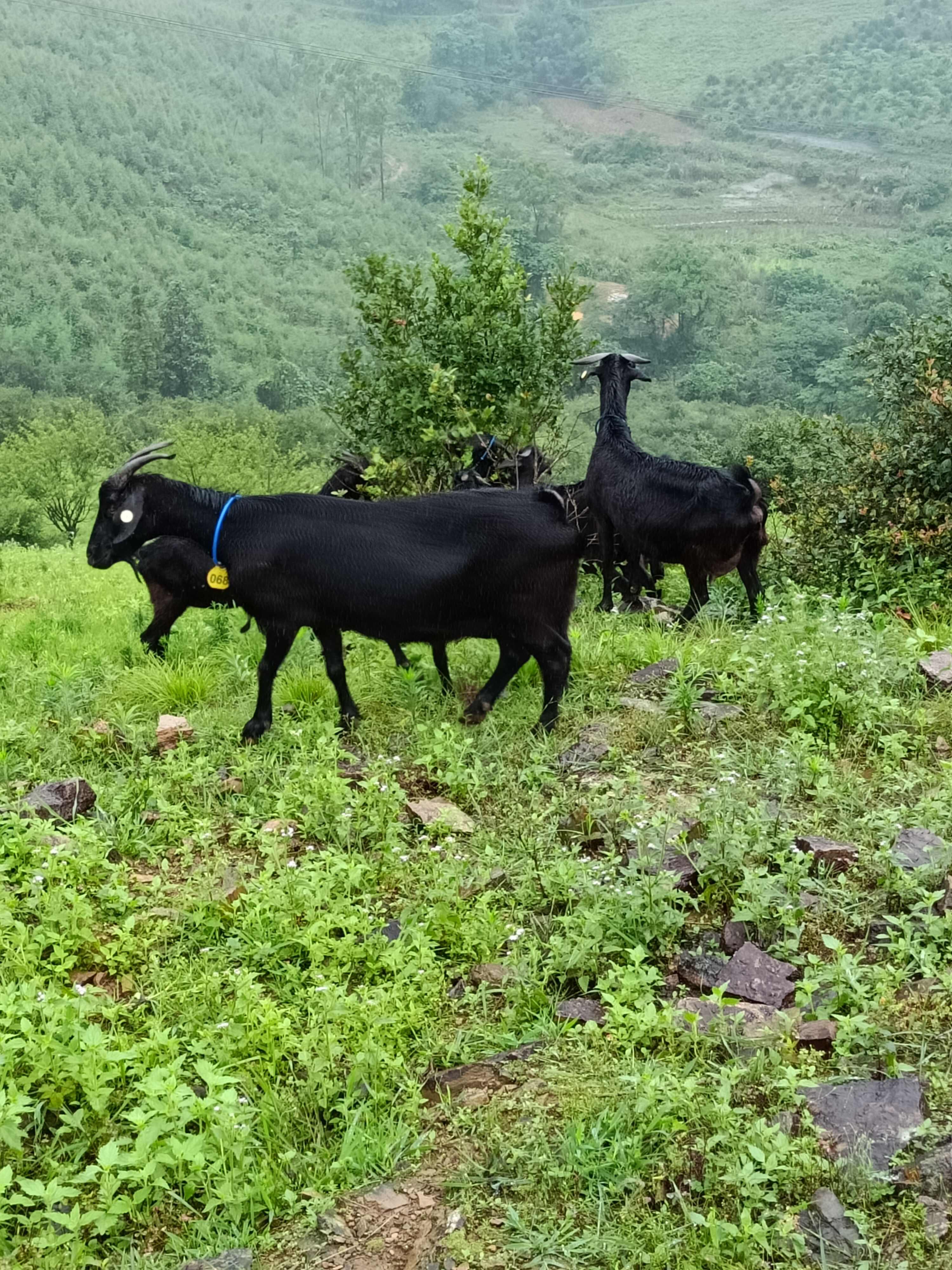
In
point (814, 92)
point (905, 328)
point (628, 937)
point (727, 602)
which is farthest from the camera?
point (814, 92)

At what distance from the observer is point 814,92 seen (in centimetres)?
13738

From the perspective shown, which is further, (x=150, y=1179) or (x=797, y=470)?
(x=797, y=470)

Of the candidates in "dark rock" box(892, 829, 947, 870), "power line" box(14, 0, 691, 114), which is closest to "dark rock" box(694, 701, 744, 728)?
"dark rock" box(892, 829, 947, 870)

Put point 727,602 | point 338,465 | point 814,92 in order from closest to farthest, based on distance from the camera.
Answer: point 727,602, point 338,465, point 814,92

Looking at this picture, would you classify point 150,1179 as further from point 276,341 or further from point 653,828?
point 276,341

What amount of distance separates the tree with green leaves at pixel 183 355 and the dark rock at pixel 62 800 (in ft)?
290

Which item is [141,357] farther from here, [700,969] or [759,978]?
[759,978]

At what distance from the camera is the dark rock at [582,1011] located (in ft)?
12.8

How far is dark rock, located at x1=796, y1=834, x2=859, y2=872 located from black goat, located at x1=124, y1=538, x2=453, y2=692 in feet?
12.9

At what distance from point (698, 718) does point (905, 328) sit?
6023mm

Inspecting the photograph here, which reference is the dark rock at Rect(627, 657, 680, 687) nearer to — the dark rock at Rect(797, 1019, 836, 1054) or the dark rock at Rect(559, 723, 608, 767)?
the dark rock at Rect(559, 723, 608, 767)

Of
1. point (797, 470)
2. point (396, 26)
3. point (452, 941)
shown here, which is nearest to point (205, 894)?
point (452, 941)

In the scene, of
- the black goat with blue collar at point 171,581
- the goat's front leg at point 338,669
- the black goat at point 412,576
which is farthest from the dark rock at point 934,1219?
the black goat with blue collar at point 171,581

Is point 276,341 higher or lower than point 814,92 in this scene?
lower
